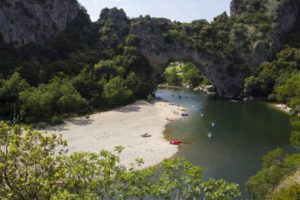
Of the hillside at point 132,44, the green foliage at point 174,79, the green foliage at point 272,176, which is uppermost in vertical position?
the hillside at point 132,44

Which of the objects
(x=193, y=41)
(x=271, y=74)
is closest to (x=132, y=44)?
(x=193, y=41)

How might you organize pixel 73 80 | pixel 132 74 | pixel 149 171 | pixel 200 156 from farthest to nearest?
pixel 132 74, pixel 73 80, pixel 200 156, pixel 149 171

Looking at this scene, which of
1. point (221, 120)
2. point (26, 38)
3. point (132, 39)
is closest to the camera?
point (221, 120)

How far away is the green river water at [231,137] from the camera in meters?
27.9

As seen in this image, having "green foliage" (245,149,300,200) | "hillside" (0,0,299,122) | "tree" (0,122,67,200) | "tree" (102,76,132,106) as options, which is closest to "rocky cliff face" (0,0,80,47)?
"hillside" (0,0,299,122)

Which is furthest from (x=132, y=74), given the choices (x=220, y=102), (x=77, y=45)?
(x=220, y=102)

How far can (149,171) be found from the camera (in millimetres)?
10914

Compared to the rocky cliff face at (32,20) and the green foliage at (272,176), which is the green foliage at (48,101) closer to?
the rocky cliff face at (32,20)

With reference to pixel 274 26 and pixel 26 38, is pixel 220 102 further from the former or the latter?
pixel 26 38

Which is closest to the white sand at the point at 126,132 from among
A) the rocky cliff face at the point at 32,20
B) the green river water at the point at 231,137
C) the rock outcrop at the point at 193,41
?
the green river water at the point at 231,137

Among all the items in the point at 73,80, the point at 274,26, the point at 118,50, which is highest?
the point at 274,26

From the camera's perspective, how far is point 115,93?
5697 cm

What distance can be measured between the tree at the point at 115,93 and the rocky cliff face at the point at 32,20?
28487 millimetres

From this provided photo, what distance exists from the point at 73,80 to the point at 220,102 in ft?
149
